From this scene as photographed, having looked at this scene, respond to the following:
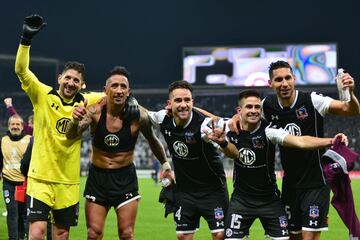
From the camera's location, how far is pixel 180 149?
711 cm

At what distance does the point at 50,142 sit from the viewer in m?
6.78

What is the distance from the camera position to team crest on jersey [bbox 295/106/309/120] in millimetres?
6645

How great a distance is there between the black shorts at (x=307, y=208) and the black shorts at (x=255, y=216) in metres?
0.12

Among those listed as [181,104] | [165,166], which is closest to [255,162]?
[181,104]

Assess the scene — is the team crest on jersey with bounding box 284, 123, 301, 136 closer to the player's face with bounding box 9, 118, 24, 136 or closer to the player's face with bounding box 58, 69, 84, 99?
the player's face with bounding box 58, 69, 84, 99

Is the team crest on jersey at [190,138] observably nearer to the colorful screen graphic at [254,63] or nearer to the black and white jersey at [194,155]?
the black and white jersey at [194,155]

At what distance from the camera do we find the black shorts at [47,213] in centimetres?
666

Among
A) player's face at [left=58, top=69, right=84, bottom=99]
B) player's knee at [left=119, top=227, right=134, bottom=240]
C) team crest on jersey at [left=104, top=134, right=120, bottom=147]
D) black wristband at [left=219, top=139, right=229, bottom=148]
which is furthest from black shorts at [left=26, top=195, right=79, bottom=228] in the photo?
black wristband at [left=219, top=139, right=229, bottom=148]

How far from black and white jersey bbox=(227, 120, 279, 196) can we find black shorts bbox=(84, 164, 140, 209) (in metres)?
1.27

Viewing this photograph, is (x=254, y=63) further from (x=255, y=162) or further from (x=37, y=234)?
(x=37, y=234)

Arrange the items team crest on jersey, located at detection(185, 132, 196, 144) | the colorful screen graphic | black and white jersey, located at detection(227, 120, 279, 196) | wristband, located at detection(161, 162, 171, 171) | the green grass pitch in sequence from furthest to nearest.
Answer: the colorful screen graphic, the green grass pitch, wristband, located at detection(161, 162, 171, 171), team crest on jersey, located at detection(185, 132, 196, 144), black and white jersey, located at detection(227, 120, 279, 196)

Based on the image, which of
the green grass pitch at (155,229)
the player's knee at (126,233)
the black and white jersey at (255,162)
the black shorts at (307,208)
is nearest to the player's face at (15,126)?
the green grass pitch at (155,229)

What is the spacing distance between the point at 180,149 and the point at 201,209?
758 millimetres

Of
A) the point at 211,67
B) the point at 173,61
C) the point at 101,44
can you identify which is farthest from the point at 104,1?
the point at 211,67
